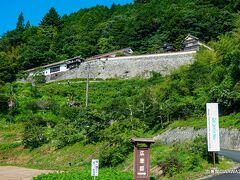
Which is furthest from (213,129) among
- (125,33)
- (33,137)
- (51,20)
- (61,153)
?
(51,20)

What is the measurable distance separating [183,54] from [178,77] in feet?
47.6

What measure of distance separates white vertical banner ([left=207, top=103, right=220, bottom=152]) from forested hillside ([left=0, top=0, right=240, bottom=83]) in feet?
135

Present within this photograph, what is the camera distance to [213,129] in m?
14.2

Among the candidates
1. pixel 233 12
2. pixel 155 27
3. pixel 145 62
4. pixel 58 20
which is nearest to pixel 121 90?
pixel 145 62

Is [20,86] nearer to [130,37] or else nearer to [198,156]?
[130,37]

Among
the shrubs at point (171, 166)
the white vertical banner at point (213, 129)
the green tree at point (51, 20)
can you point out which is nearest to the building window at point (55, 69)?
the green tree at point (51, 20)

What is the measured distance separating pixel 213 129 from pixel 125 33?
4944cm

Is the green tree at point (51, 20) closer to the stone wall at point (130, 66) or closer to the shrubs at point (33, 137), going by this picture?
the stone wall at point (130, 66)

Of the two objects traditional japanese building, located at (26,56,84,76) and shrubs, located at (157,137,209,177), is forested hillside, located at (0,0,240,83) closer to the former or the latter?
traditional japanese building, located at (26,56,84,76)

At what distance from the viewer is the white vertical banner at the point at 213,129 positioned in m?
13.9

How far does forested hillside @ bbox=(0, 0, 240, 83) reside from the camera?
184 ft

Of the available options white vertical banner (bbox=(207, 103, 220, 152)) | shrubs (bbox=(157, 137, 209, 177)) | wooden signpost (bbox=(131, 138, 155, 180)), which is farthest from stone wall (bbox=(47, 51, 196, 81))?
wooden signpost (bbox=(131, 138, 155, 180))

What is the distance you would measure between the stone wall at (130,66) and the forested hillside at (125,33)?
5069 mm

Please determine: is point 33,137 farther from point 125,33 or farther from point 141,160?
point 125,33
